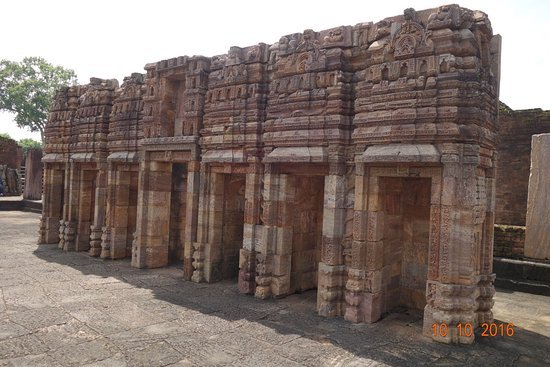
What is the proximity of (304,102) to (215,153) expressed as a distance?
2679 millimetres

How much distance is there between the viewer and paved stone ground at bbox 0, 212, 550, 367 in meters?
5.42

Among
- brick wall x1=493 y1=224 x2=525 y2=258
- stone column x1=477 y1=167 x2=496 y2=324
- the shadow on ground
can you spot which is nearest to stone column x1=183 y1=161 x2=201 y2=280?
the shadow on ground

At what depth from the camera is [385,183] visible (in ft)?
23.6

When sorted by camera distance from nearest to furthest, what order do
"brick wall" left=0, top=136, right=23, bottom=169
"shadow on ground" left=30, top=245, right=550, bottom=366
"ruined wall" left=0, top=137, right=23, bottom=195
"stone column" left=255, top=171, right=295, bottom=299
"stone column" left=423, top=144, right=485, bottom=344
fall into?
"shadow on ground" left=30, top=245, right=550, bottom=366 → "stone column" left=423, top=144, right=485, bottom=344 → "stone column" left=255, top=171, right=295, bottom=299 → "ruined wall" left=0, top=137, right=23, bottom=195 → "brick wall" left=0, top=136, right=23, bottom=169

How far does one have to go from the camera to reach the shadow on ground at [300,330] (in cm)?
555

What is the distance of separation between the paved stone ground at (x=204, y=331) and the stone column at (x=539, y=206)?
55.9 inches

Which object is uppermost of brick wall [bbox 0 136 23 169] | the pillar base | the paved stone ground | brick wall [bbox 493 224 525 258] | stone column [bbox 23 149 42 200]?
brick wall [bbox 0 136 23 169]

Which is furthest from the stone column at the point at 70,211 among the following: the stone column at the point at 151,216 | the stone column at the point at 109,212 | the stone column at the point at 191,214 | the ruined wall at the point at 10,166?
the ruined wall at the point at 10,166

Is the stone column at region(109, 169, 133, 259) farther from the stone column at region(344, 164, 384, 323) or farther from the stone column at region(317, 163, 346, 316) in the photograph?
the stone column at region(344, 164, 384, 323)

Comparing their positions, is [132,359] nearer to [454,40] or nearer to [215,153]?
[215,153]

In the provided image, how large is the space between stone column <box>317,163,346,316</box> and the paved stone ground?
0.30 metres

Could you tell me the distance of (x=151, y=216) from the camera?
1087cm

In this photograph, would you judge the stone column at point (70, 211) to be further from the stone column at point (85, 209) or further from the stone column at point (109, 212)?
the stone column at point (109, 212)

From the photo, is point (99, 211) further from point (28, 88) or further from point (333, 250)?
point (28, 88)
